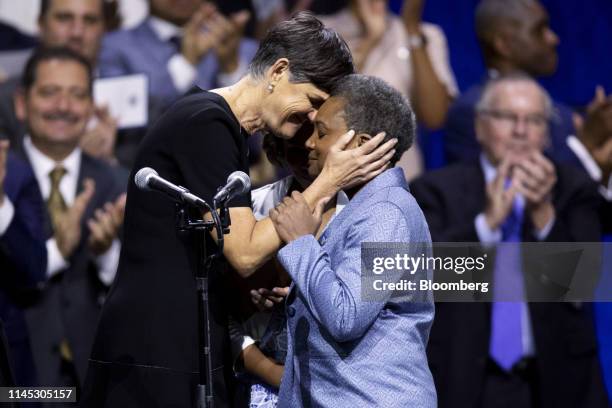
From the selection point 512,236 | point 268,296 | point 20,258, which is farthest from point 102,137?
point 268,296

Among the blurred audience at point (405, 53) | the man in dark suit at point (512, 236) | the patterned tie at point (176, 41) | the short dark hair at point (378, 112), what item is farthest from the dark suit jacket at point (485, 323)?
the short dark hair at point (378, 112)

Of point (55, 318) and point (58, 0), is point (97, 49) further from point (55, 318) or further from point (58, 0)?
point (55, 318)

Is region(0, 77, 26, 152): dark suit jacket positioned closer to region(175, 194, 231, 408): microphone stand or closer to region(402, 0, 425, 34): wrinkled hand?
region(402, 0, 425, 34): wrinkled hand

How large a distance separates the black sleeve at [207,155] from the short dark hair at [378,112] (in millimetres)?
291

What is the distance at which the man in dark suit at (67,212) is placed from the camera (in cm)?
533

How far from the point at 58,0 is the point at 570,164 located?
2632 millimetres

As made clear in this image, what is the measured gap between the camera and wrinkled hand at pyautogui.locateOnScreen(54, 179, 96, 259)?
5.42 m

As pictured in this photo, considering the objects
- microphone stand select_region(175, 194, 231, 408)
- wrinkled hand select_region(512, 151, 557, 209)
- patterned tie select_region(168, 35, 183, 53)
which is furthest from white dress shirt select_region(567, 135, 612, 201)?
microphone stand select_region(175, 194, 231, 408)

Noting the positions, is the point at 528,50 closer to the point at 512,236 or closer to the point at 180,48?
the point at 512,236

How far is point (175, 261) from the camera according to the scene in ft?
8.79

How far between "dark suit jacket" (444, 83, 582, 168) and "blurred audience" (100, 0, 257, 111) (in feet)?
3.45

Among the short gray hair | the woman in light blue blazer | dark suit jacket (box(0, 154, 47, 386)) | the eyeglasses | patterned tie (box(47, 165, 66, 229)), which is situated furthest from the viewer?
patterned tie (box(47, 165, 66, 229))

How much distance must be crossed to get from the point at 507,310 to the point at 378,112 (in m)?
2.50

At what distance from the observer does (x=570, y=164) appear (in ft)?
17.8
